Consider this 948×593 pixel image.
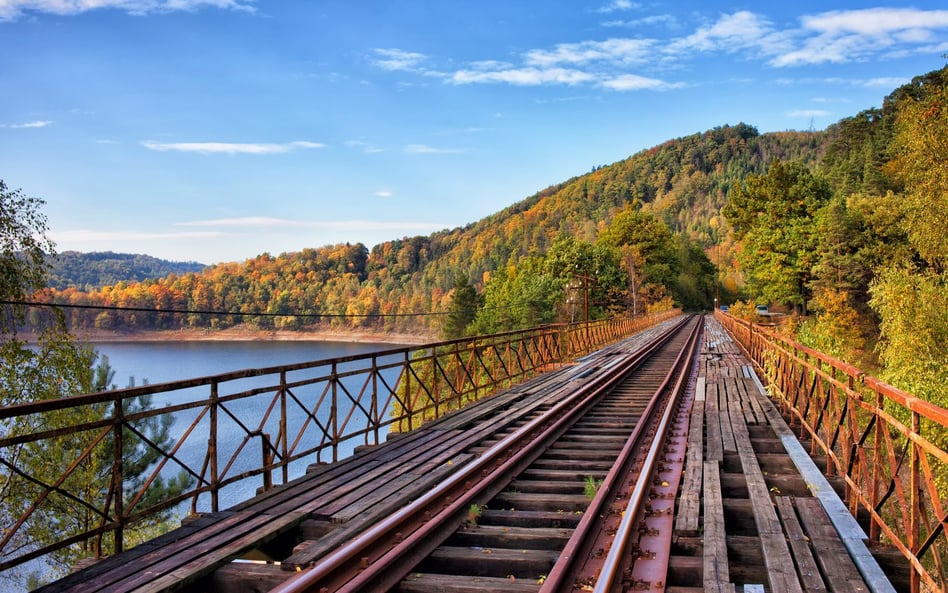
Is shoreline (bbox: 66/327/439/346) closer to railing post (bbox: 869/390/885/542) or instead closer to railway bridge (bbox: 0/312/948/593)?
railway bridge (bbox: 0/312/948/593)

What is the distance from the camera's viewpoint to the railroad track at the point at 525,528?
153 inches

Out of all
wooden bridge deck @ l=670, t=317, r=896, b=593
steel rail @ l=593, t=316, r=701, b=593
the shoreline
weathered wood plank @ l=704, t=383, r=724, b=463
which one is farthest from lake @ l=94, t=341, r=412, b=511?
wooden bridge deck @ l=670, t=317, r=896, b=593

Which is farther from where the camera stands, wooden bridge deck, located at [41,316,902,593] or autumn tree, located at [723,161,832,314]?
autumn tree, located at [723,161,832,314]

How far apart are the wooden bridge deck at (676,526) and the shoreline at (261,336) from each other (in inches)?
3207

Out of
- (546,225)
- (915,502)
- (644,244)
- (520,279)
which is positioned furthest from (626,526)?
(546,225)

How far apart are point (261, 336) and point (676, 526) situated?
94.9m

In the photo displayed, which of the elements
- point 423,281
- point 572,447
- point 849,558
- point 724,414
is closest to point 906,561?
point 849,558

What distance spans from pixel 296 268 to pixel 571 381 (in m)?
85.0

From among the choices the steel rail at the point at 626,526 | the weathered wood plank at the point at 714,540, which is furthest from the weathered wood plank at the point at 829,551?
the steel rail at the point at 626,526

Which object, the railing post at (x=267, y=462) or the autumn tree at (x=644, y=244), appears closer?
the railing post at (x=267, y=462)

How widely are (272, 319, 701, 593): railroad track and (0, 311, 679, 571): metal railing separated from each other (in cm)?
174

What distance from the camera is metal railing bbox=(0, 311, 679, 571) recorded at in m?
4.84

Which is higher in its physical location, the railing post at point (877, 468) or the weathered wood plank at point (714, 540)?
the railing post at point (877, 468)

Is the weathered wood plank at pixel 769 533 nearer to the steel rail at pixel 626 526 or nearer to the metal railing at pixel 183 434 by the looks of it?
the steel rail at pixel 626 526
